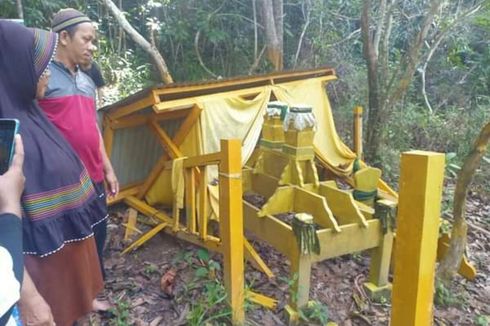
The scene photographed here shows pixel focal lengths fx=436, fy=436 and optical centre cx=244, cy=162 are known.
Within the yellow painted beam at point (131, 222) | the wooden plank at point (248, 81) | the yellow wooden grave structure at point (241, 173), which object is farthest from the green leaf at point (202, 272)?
the wooden plank at point (248, 81)

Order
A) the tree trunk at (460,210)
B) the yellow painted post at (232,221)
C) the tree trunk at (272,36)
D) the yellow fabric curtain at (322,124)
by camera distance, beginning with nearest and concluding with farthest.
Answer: the yellow painted post at (232,221) < the tree trunk at (460,210) < the yellow fabric curtain at (322,124) < the tree trunk at (272,36)

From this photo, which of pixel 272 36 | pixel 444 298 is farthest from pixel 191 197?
pixel 272 36

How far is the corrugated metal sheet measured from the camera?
4.57 m

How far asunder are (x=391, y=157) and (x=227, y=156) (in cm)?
425

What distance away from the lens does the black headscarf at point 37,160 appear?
1552 mm

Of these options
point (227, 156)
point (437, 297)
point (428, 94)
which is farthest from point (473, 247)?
point (428, 94)

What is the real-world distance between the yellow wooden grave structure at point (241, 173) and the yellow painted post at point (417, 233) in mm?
1237

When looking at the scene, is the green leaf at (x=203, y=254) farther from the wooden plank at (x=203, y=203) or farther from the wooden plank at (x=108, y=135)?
the wooden plank at (x=108, y=135)

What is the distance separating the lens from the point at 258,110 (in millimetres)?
4723

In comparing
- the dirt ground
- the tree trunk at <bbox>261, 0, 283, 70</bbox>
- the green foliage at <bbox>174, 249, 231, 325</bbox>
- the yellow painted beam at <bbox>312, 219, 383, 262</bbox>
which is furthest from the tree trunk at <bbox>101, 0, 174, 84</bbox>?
the yellow painted beam at <bbox>312, 219, 383, 262</bbox>

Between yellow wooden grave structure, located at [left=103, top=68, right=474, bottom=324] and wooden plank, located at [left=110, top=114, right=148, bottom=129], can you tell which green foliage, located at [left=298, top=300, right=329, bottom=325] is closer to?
yellow wooden grave structure, located at [left=103, top=68, right=474, bottom=324]

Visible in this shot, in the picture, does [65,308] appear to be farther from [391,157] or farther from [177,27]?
[177,27]

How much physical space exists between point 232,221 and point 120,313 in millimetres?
1029

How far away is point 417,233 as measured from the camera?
1.55m
